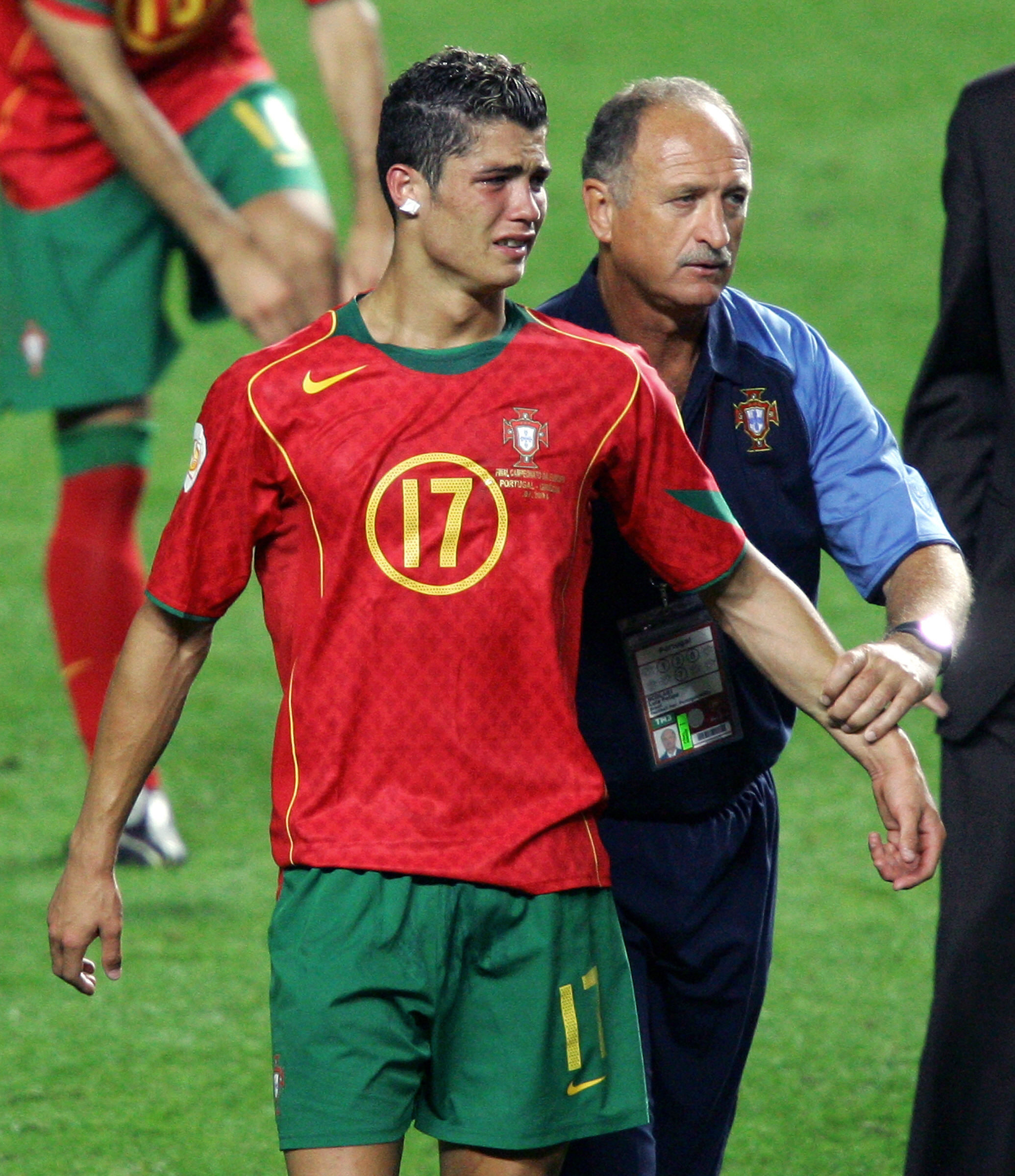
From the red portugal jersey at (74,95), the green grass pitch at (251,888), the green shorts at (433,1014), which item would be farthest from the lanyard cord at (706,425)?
the red portugal jersey at (74,95)

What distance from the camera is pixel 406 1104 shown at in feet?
8.98

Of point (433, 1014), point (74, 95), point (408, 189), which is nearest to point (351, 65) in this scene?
point (74, 95)

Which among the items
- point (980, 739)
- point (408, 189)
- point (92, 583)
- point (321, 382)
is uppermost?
point (408, 189)

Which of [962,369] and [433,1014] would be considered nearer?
[433,1014]

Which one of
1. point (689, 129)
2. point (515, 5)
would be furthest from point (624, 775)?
point (515, 5)

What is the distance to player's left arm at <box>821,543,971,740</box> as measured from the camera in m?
2.79

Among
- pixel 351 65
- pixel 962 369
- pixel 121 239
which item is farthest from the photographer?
pixel 121 239

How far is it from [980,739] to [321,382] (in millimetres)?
1293

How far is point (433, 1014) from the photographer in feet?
9.02

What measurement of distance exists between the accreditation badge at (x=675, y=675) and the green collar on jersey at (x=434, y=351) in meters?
0.60

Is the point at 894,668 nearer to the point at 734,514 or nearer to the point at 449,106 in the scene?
the point at 734,514

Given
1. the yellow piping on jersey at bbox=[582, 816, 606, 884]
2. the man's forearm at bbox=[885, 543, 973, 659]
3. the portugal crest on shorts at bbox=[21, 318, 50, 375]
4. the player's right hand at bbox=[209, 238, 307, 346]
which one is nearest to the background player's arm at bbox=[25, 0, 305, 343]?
the player's right hand at bbox=[209, 238, 307, 346]

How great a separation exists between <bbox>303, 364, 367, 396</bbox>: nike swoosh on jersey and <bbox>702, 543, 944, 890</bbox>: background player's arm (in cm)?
54

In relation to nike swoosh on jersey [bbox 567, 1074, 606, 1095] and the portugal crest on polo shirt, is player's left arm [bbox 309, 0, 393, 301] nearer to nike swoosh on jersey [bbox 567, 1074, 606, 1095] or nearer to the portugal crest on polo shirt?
the portugal crest on polo shirt
